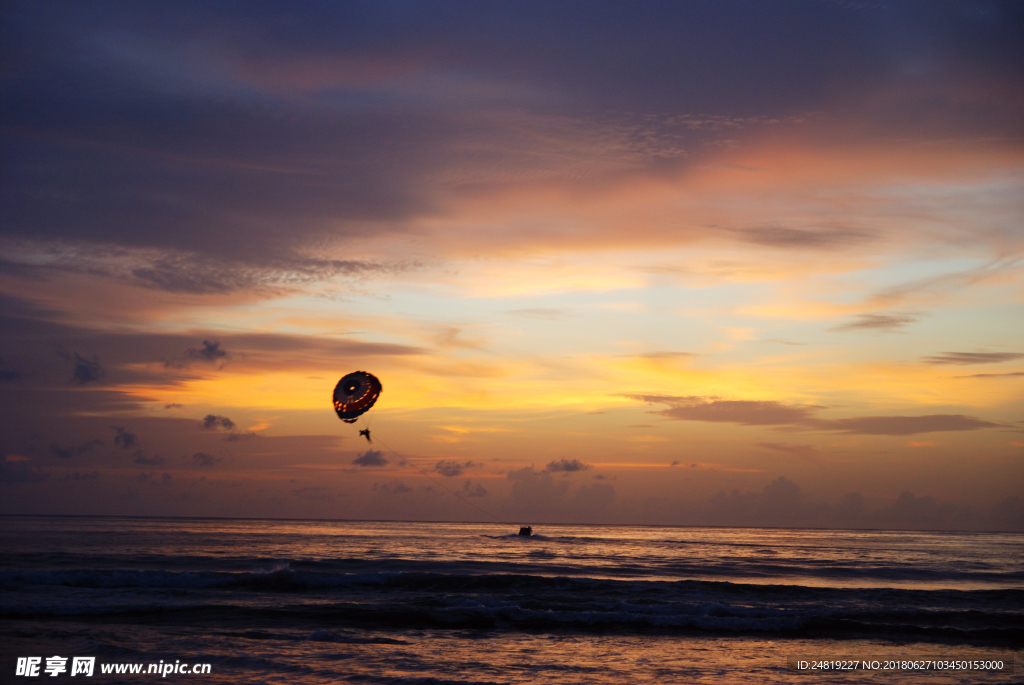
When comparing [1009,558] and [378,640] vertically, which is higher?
[378,640]

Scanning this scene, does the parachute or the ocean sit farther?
the parachute

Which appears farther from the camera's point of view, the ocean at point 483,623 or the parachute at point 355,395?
the parachute at point 355,395

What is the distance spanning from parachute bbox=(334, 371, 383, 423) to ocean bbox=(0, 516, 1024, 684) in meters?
8.32

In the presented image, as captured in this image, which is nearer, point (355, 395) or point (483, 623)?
point (483, 623)

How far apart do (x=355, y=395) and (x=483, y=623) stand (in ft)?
38.4

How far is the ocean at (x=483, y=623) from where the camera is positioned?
17.7m

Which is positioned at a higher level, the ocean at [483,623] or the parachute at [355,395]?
the parachute at [355,395]

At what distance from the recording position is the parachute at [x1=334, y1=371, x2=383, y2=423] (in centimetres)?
2948

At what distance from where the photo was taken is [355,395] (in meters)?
29.9

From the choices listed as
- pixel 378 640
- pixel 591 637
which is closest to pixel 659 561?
pixel 591 637

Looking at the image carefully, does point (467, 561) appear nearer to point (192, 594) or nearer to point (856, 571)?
point (192, 594)

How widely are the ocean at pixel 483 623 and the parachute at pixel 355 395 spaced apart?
27.3ft

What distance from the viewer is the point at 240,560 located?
4284cm

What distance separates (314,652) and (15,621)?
11939 millimetres
